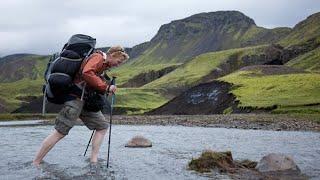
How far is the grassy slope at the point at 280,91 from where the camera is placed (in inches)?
3600

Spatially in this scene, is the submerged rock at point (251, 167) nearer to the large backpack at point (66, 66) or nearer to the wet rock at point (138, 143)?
the large backpack at point (66, 66)

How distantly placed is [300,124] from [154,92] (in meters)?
125

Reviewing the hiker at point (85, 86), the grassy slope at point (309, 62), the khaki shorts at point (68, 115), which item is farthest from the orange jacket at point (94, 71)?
the grassy slope at point (309, 62)

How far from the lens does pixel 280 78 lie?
122500 mm

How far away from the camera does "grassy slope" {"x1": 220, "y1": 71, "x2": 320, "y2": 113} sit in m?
91.4

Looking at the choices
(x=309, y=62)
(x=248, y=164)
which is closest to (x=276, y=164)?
(x=248, y=164)

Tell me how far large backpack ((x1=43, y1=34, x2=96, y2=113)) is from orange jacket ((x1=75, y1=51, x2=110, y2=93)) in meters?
0.21

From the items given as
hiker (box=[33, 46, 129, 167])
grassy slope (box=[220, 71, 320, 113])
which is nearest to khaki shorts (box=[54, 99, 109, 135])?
hiker (box=[33, 46, 129, 167])

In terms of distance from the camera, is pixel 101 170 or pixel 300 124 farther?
pixel 300 124

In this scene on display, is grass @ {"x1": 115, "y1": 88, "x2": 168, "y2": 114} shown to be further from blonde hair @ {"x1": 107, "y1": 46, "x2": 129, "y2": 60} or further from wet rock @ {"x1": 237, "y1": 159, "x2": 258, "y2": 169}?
blonde hair @ {"x1": 107, "y1": 46, "x2": 129, "y2": 60}

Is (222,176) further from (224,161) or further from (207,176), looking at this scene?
(224,161)

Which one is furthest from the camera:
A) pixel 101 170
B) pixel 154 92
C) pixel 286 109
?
pixel 154 92

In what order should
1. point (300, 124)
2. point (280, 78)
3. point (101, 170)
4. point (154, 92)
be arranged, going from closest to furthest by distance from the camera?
point (101, 170), point (300, 124), point (280, 78), point (154, 92)

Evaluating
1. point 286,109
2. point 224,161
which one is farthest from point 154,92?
point 224,161
